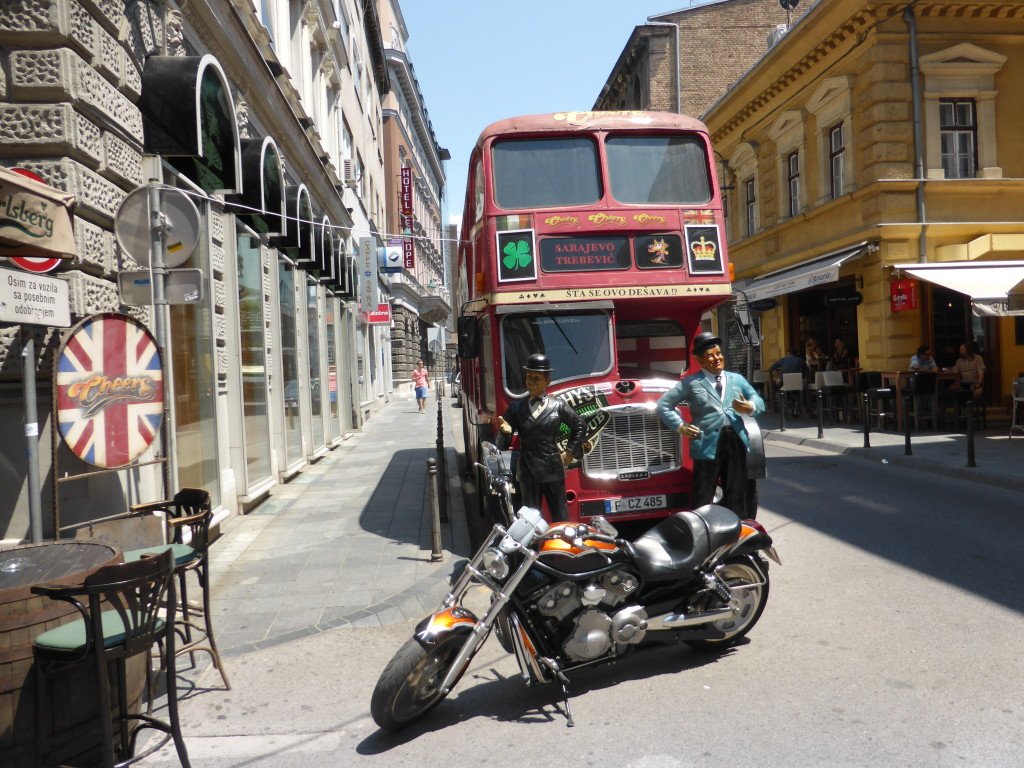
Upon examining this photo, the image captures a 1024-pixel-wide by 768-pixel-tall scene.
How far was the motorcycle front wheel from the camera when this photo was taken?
399cm

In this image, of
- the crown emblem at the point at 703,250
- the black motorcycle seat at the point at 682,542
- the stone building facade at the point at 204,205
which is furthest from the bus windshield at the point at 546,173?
the black motorcycle seat at the point at 682,542

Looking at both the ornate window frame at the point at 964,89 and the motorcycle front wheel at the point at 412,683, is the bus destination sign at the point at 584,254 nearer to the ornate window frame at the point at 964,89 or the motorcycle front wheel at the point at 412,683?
the motorcycle front wheel at the point at 412,683

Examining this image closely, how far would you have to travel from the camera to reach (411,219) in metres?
40.2

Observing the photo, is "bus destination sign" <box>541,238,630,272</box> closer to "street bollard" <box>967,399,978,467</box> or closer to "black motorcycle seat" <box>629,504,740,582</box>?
"black motorcycle seat" <box>629,504,740,582</box>

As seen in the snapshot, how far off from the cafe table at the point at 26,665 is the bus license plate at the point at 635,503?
4185 mm

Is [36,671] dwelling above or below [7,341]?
below

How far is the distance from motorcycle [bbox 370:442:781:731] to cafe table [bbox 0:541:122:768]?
1.34 metres

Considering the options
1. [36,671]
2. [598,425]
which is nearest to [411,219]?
[598,425]

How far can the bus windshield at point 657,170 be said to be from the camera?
Answer: 314 inches

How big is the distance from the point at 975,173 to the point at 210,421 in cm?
1684

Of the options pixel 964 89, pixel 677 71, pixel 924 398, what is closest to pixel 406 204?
pixel 677 71

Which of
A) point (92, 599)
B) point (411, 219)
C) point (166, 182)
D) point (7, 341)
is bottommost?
point (92, 599)

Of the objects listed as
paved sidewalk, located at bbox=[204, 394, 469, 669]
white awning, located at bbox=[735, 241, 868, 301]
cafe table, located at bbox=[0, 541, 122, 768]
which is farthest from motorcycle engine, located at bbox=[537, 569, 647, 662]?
white awning, located at bbox=[735, 241, 868, 301]

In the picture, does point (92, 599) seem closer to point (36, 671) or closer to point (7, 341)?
point (36, 671)
